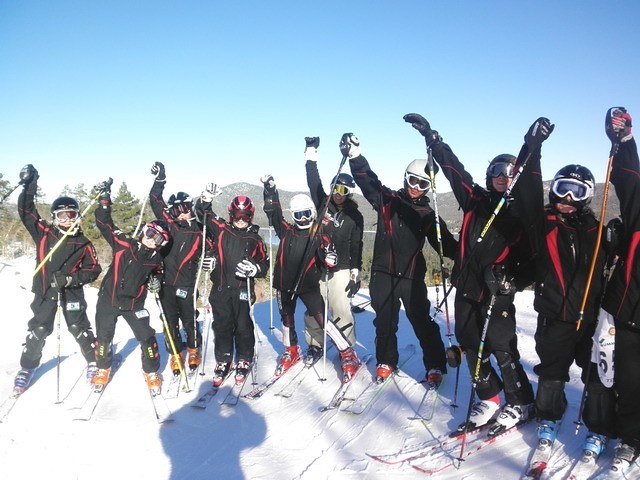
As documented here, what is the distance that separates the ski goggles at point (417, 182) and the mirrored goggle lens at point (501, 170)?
2.97 feet

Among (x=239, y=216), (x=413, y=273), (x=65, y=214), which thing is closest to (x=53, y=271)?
(x=65, y=214)

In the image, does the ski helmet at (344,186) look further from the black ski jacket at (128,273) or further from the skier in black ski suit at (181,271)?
the black ski jacket at (128,273)

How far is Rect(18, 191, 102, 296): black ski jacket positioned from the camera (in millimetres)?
5969

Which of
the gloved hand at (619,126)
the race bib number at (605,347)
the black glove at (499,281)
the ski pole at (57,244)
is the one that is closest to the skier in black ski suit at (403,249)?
the black glove at (499,281)

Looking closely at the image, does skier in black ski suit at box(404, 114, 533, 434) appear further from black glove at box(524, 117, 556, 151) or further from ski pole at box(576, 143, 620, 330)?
black glove at box(524, 117, 556, 151)

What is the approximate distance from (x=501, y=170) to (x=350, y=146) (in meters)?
1.86

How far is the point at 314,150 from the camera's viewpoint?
20.7 feet

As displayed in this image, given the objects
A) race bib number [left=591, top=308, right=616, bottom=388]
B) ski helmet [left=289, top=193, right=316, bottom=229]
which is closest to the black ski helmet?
race bib number [left=591, top=308, right=616, bottom=388]

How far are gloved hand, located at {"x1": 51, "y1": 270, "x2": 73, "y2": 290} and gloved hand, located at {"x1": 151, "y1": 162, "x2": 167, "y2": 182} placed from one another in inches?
82.9

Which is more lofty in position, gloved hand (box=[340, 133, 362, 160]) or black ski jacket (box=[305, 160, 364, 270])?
gloved hand (box=[340, 133, 362, 160])

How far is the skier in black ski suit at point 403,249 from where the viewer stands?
5.25 m

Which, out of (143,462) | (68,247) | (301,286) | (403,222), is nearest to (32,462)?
(143,462)

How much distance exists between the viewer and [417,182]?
16.9 ft

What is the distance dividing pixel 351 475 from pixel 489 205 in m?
2.78
